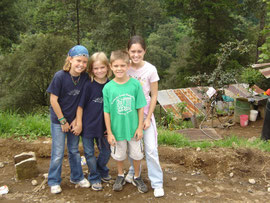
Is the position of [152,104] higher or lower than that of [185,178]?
higher

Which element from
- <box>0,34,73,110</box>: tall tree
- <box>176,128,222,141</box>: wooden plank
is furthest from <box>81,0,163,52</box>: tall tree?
<box>176,128,222,141</box>: wooden plank

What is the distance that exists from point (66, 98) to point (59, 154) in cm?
71

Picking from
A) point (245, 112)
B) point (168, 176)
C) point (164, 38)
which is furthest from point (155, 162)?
point (164, 38)

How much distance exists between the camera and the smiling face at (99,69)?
2861 millimetres

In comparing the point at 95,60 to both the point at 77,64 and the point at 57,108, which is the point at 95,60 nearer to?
the point at 77,64

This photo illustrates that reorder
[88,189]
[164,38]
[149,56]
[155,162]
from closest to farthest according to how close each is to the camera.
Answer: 1. [155,162]
2. [88,189]
3. [149,56]
4. [164,38]

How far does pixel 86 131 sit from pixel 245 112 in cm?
780

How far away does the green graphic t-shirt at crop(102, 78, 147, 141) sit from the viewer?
2.79 meters

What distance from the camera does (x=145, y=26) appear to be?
23984mm

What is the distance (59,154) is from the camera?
3.07 metres

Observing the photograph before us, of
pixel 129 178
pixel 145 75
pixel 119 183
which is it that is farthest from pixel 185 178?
pixel 145 75

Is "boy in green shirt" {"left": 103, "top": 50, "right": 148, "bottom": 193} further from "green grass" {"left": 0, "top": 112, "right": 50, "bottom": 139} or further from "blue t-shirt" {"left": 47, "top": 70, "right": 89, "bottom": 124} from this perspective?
"green grass" {"left": 0, "top": 112, "right": 50, "bottom": 139}

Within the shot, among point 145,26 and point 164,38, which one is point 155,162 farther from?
point 164,38

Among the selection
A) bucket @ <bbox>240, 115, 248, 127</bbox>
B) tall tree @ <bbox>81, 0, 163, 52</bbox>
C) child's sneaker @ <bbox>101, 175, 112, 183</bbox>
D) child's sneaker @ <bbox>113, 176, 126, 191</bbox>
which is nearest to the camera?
child's sneaker @ <bbox>113, 176, 126, 191</bbox>
